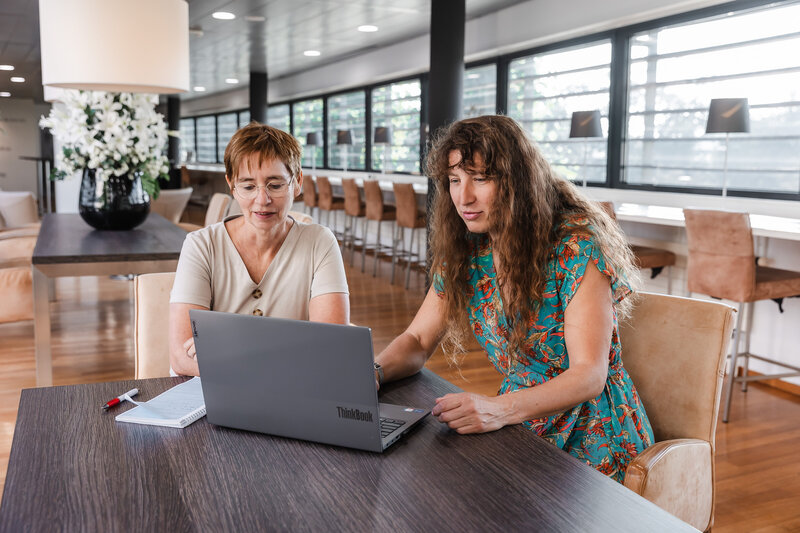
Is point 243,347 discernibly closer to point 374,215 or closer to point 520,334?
point 520,334

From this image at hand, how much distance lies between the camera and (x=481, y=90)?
741 cm

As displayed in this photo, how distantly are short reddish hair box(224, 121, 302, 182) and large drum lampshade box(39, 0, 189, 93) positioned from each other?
78 cm

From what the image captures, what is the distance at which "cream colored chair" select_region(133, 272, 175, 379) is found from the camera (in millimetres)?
1855

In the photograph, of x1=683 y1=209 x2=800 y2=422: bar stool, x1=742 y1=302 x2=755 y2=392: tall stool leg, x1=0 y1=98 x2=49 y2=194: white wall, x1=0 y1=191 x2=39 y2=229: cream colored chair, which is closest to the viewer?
x1=683 y1=209 x2=800 y2=422: bar stool

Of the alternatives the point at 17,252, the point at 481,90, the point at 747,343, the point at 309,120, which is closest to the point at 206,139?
the point at 309,120

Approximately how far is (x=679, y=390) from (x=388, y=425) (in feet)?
2.23

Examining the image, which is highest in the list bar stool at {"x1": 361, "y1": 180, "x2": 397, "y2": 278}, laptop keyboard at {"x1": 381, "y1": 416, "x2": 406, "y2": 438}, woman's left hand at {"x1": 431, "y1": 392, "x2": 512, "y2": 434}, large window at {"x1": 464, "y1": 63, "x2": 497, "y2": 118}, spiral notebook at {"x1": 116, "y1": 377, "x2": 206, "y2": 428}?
large window at {"x1": 464, "y1": 63, "x2": 497, "y2": 118}

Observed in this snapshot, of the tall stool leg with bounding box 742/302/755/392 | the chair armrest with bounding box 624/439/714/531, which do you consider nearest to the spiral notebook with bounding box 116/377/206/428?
the chair armrest with bounding box 624/439/714/531

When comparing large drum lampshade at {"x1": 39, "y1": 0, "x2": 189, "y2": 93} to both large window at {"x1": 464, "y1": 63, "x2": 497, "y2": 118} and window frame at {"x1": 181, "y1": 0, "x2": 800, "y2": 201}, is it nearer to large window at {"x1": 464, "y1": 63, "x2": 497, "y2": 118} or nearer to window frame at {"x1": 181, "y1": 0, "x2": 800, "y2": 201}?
window frame at {"x1": 181, "y1": 0, "x2": 800, "y2": 201}

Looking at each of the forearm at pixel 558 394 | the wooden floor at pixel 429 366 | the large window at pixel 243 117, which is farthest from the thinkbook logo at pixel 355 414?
the large window at pixel 243 117

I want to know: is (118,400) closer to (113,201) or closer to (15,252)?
(113,201)

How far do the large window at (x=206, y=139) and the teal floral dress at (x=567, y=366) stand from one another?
1622cm

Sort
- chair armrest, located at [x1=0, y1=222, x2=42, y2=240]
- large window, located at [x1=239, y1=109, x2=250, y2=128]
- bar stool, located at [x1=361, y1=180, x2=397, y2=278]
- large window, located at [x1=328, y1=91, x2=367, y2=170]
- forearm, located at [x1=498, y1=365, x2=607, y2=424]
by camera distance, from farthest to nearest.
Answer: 1. large window, located at [x1=239, y1=109, x2=250, y2=128]
2. large window, located at [x1=328, y1=91, x2=367, y2=170]
3. bar stool, located at [x1=361, y1=180, x2=397, y2=278]
4. chair armrest, located at [x1=0, y1=222, x2=42, y2=240]
5. forearm, located at [x1=498, y1=365, x2=607, y2=424]

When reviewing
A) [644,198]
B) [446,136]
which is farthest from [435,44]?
[446,136]
